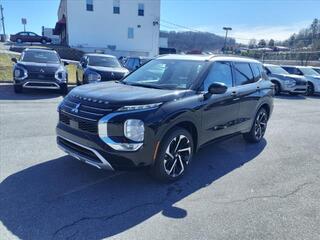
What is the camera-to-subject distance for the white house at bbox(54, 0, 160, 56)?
125 feet

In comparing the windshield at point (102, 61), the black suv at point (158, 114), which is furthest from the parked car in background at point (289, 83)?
the black suv at point (158, 114)

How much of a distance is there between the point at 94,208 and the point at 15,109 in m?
6.26

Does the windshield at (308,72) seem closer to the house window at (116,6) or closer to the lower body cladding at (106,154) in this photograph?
the lower body cladding at (106,154)

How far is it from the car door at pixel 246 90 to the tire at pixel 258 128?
269 millimetres

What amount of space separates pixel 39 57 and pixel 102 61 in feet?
8.75

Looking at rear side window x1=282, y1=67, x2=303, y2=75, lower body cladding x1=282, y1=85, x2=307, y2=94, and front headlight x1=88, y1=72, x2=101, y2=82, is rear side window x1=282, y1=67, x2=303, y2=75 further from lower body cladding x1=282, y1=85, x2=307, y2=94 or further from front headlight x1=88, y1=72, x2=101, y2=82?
front headlight x1=88, y1=72, x2=101, y2=82

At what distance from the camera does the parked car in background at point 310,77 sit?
1772 centimetres

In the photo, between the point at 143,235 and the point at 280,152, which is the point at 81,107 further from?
the point at 280,152

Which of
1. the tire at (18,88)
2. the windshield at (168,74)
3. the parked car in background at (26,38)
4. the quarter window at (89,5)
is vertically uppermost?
the quarter window at (89,5)

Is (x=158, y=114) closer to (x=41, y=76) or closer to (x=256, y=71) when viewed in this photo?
(x=256, y=71)

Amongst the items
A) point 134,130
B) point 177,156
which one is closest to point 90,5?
point 177,156

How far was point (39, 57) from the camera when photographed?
1202cm

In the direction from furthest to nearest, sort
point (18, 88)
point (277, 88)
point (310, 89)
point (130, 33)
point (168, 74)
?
point (130, 33) → point (310, 89) → point (277, 88) → point (18, 88) → point (168, 74)

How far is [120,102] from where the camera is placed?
12.2 feet
